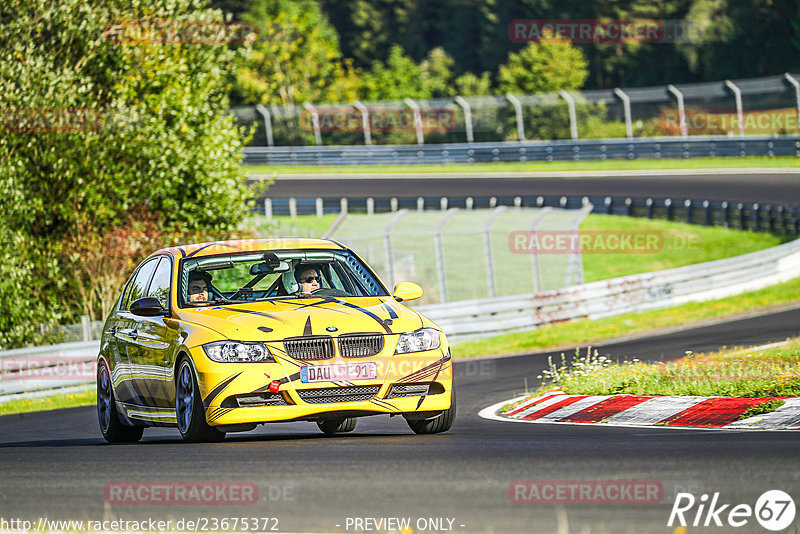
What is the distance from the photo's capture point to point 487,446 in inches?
316

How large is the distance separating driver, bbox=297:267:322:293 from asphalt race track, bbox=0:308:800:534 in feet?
3.99

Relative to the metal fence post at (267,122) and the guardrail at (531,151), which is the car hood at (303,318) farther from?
the metal fence post at (267,122)

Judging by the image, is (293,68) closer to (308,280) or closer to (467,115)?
(467,115)

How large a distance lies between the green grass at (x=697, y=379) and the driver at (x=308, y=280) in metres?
3.26

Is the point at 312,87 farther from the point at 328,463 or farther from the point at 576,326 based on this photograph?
the point at 328,463

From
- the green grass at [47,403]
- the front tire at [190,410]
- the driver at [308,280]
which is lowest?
the green grass at [47,403]

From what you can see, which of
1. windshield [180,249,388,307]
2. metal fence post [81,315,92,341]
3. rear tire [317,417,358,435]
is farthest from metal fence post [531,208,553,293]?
windshield [180,249,388,307]

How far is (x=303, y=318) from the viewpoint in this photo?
29.4ft

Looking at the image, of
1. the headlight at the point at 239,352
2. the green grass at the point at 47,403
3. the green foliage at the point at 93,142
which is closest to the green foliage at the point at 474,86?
the green foliage at the point at 93,142

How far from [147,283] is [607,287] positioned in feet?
49.6

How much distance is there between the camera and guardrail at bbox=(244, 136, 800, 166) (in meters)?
43.6

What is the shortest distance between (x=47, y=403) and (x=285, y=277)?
9600mm

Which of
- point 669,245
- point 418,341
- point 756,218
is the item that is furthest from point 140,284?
point 756,218

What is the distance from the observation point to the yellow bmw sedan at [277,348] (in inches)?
344
